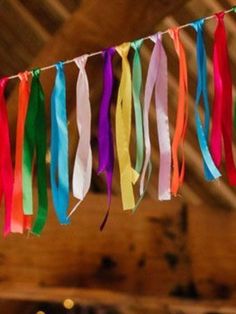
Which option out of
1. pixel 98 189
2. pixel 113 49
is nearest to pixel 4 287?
pixel 113 49

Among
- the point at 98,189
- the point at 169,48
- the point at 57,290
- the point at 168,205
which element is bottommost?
the point at 57,290

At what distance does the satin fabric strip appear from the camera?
1.99m

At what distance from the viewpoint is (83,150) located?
6.61 feet

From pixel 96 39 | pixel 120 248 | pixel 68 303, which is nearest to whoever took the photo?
pixel 96 39

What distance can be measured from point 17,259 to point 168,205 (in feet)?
1.25

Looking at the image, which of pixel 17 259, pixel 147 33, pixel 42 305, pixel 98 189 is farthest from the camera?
pixel 42 305

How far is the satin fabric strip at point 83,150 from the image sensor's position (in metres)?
1.99

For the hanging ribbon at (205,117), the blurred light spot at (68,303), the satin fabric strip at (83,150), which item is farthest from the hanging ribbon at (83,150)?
the blurred light spot at (68,303)

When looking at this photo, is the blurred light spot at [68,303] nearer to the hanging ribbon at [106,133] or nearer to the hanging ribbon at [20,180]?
the hanging ribbon at [20,180]

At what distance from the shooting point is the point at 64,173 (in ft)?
6.64

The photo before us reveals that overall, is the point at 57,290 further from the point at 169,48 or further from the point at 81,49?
the point at 169,48

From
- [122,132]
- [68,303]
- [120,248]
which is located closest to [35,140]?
[122,132]

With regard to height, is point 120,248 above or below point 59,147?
below

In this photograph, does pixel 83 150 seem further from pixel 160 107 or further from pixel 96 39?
pixel 96 39
